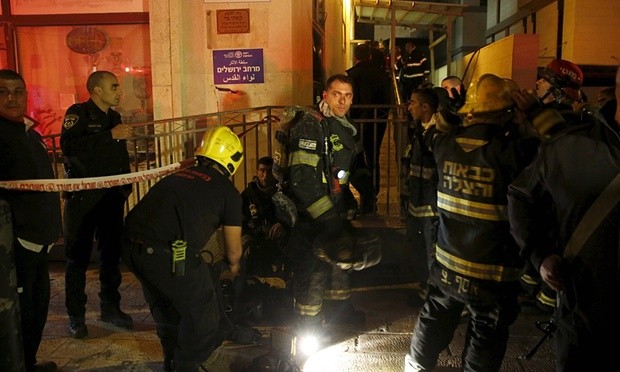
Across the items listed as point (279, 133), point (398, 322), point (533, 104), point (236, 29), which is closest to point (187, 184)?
point (279, 133)

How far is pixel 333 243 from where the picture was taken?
12.5ft

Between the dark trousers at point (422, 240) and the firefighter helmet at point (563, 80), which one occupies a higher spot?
the firefighter helmet at point (563, 80)

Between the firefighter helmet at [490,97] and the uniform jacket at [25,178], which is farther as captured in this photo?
the uniform jacket at [25,178]

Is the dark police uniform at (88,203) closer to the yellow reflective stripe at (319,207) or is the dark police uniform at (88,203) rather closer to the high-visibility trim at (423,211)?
the yellow reflective stripe at (319,207)

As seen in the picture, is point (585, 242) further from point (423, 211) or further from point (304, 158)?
point (423, 211)

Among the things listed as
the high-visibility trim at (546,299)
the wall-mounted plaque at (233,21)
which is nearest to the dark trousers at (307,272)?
the high-visibility trim at (546,299)

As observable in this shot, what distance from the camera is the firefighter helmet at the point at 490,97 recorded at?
2.95 meters

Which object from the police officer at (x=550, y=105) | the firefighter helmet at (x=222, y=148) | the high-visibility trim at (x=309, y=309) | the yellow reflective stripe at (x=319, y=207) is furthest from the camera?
the high-visibility trim at (x=309, y=309)

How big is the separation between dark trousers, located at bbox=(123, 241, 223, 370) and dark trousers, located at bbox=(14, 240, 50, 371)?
724 mm

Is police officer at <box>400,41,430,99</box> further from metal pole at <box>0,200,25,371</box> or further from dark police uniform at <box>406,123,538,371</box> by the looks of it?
metal pole at <box>0,200,25,371</box>

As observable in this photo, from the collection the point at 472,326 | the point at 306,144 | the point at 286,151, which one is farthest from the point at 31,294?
the point at 472,326

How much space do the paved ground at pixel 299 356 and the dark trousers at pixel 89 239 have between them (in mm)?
302

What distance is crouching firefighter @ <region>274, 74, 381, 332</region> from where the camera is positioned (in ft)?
12.6

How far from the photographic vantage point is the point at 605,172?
6.65 ft
